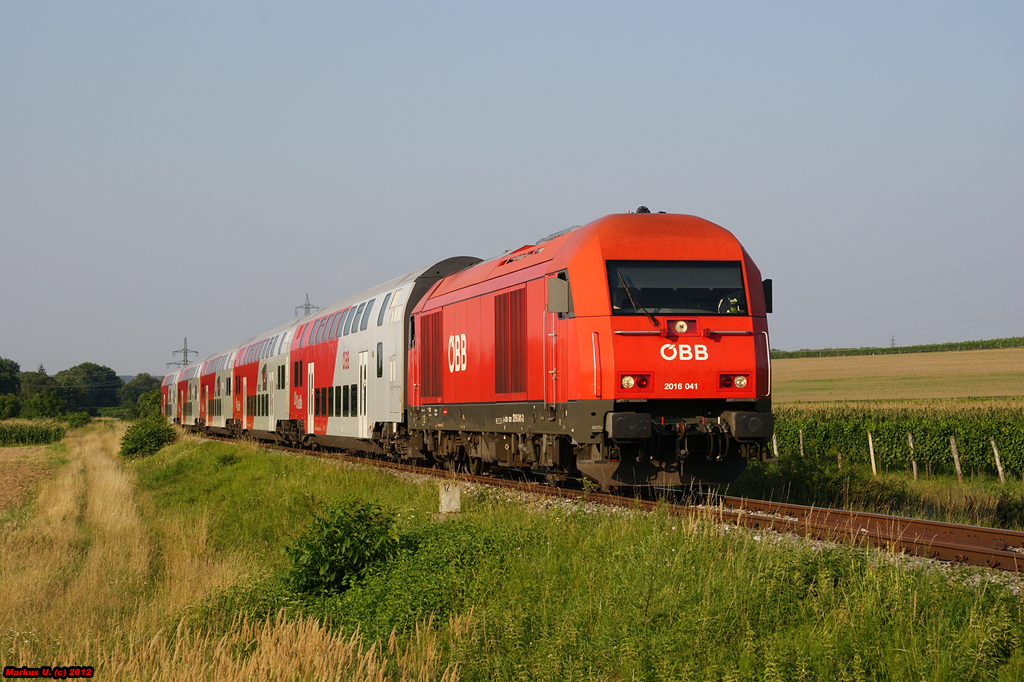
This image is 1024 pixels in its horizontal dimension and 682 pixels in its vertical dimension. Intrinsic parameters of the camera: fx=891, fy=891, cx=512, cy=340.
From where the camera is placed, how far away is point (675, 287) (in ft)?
39.6

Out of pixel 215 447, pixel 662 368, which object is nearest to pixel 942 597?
pixel 662 368

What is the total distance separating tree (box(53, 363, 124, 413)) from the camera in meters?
156

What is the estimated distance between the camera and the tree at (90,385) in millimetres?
155875

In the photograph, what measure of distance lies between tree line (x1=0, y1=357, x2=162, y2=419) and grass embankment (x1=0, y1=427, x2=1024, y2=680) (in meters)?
114

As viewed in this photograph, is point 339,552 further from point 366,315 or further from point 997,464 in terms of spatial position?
point 997,464

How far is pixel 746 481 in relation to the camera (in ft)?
59.0

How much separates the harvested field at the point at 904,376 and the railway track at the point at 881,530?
46622mm

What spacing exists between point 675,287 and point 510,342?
131 inches

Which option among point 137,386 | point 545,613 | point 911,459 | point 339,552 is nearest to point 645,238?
point 339,552

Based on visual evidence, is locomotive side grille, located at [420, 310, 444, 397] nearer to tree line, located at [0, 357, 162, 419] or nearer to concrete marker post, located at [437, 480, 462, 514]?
concrete marker post, located at [437, 480, 462, 514]

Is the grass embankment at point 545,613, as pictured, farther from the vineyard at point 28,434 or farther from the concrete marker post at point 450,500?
the vineyard at point 28,434

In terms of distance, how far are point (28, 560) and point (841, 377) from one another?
59.3 meters

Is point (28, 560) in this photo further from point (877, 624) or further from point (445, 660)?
point (877, 624)

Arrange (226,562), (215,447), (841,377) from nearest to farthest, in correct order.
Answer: (226,562)
(215,447)
(841,377)
